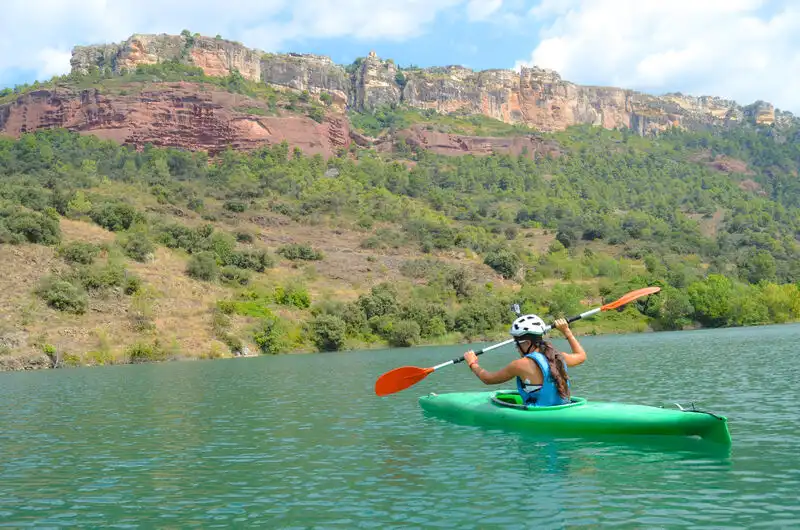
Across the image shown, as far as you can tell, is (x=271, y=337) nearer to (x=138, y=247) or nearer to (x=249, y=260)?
(x=249, y=260)

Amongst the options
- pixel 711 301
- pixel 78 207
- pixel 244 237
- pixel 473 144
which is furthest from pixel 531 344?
pixel 473 144

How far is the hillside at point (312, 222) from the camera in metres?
60.4

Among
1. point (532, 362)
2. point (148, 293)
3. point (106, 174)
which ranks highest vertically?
point (106, 174)

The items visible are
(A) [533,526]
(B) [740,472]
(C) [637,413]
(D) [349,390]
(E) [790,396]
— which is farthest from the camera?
(D) [349,390]

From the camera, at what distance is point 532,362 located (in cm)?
1410

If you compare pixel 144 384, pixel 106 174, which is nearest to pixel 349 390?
pixel 144 384

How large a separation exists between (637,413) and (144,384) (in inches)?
982

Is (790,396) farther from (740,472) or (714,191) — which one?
(714,191)

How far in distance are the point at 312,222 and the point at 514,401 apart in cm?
8500

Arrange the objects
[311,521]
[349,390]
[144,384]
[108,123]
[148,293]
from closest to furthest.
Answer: [311,521] < [349,390] < [144,384] < [148,293] < [108,123]

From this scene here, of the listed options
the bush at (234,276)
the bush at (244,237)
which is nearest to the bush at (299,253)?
the bush at (244,237)

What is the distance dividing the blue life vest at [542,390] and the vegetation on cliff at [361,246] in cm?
4314

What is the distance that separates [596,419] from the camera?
14125mm

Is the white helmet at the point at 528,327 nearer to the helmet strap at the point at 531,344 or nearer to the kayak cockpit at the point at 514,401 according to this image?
the helmet strap at the point at 531,344
